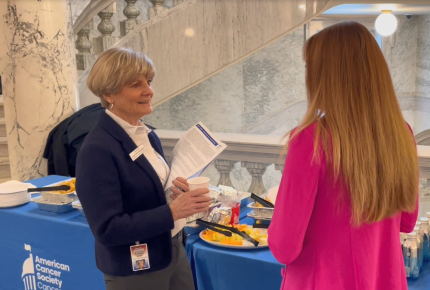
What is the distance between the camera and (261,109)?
8.01 meters

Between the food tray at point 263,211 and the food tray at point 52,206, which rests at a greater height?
the food tray at point 52,206

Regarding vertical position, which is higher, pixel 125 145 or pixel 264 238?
pixel 125 145

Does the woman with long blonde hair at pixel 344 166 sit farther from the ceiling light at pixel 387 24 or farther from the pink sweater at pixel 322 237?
the ceiling light at pixel 387 24

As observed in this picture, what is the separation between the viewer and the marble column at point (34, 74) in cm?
374

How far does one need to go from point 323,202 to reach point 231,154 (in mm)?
2401

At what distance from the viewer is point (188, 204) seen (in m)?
1.80

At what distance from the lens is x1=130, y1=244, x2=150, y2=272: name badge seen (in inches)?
70.9

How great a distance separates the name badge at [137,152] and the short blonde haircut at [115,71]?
0.23 meters

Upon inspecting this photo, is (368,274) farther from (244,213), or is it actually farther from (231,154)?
(231,154)

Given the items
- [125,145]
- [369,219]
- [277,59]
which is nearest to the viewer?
[369,219]

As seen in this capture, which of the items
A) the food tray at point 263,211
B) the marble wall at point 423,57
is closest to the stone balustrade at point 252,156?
the food tray at point 263,211

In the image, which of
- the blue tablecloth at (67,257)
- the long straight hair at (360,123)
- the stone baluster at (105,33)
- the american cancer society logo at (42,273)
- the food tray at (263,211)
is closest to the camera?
the long straight hair at (360,123)

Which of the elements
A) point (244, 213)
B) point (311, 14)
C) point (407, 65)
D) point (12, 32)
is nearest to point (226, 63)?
point (311, 14)

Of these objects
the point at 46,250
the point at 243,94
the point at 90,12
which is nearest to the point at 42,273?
the point at 46,250
